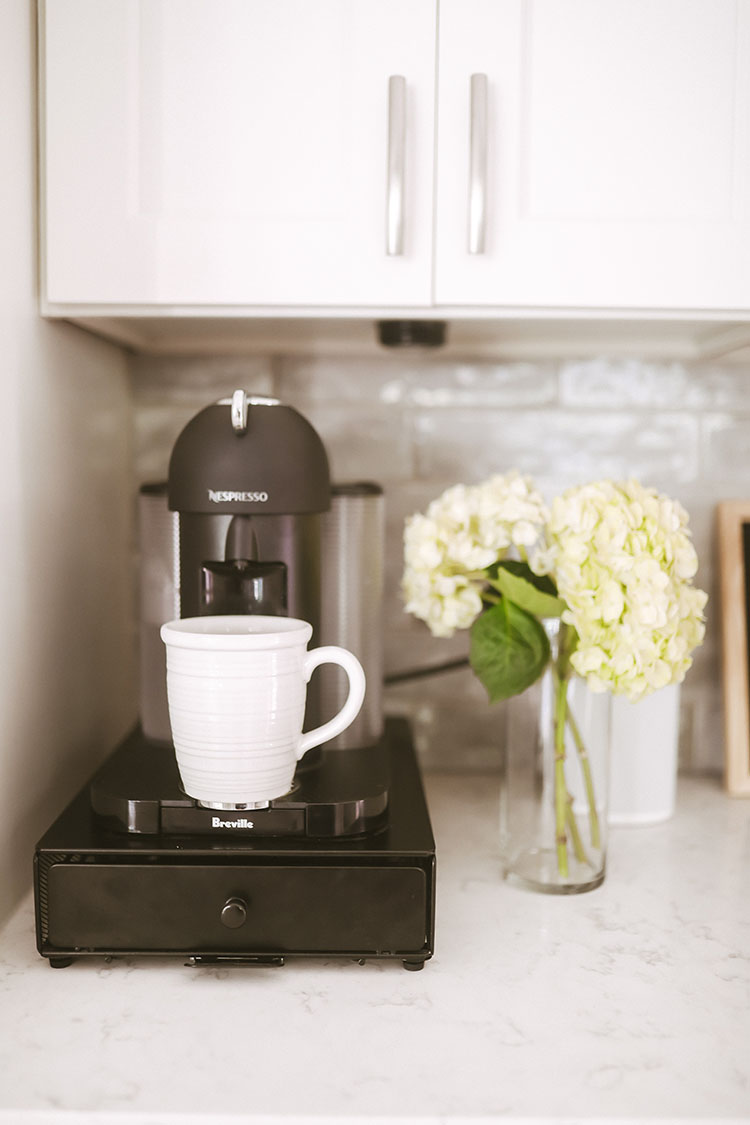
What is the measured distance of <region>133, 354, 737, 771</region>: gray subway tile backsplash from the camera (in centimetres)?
122

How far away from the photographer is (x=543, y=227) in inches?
34.0

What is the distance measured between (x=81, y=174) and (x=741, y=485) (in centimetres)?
88

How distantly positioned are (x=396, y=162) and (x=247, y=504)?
339 millimetres

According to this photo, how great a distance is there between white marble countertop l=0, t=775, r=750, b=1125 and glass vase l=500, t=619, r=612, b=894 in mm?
34

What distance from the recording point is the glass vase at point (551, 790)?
0.90 m

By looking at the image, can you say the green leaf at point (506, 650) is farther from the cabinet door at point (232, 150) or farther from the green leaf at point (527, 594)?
the cabinet door at point (232, 150)

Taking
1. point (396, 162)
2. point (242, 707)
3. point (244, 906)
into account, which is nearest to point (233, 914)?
point (244, 906)

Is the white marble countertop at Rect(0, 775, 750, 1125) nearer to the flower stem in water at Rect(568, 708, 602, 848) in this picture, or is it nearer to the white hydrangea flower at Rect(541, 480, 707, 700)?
the flower stem in water at Rect(568, 708, 602, 848)

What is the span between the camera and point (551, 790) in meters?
0.94

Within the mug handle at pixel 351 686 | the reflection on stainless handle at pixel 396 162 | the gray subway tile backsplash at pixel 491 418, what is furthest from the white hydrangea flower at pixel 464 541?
the gray subway tile backsplash at pixel 491 418

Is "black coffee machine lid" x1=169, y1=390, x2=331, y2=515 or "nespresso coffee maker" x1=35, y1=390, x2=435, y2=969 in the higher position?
"black coffee machine lid" x1=169, y1=390, x2=331, y2=515

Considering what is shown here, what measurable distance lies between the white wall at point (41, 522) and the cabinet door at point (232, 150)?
34 millimetres

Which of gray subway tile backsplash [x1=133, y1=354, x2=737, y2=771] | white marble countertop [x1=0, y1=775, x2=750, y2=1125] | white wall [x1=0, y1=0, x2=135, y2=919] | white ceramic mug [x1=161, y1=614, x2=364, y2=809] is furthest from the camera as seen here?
gray subway tile backsplash [x1=133, y1=354, x2=737, y2=771]

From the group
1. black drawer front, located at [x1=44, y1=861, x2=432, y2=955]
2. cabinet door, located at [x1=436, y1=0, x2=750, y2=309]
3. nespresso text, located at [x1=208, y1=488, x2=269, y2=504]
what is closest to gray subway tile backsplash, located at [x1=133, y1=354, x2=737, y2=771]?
cabinet door, located at [x1=436, y1=0, x2=750, y2=309]
